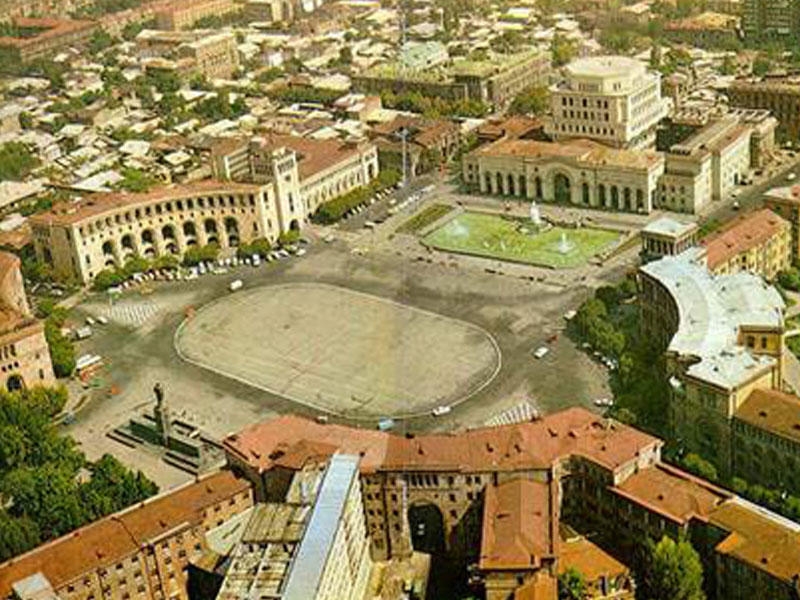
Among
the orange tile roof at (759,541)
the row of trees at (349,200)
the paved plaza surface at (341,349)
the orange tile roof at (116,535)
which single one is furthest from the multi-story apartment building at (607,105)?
the orange tile roof at (759,541)

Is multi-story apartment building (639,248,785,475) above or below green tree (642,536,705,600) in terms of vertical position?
above

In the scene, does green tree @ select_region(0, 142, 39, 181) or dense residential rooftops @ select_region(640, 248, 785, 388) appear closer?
dense residential rooftops @ select_region(640, 248, 785, 388)

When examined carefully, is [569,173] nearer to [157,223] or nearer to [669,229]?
[669,229]

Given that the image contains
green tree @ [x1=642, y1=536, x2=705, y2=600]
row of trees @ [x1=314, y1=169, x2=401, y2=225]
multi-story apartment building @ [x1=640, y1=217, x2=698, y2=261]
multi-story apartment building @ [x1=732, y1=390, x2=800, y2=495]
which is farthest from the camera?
row of trees @ [x1=314, y1=169, x2=401, y2=225]

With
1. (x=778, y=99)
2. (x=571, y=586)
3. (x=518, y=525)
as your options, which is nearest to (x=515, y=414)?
(x=518, y=525)

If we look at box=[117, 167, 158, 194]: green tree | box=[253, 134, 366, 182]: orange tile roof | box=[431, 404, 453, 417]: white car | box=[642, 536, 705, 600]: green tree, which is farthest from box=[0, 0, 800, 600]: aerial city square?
box=[253, 134, 366, 182]: orange tile roof

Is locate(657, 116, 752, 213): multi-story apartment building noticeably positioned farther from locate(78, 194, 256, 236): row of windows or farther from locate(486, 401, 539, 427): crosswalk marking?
locate(486, 401, 539, 427): crosswalk marking

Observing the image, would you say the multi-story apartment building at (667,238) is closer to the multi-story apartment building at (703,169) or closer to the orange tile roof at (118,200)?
the multi-story apartment building at (703,169)
